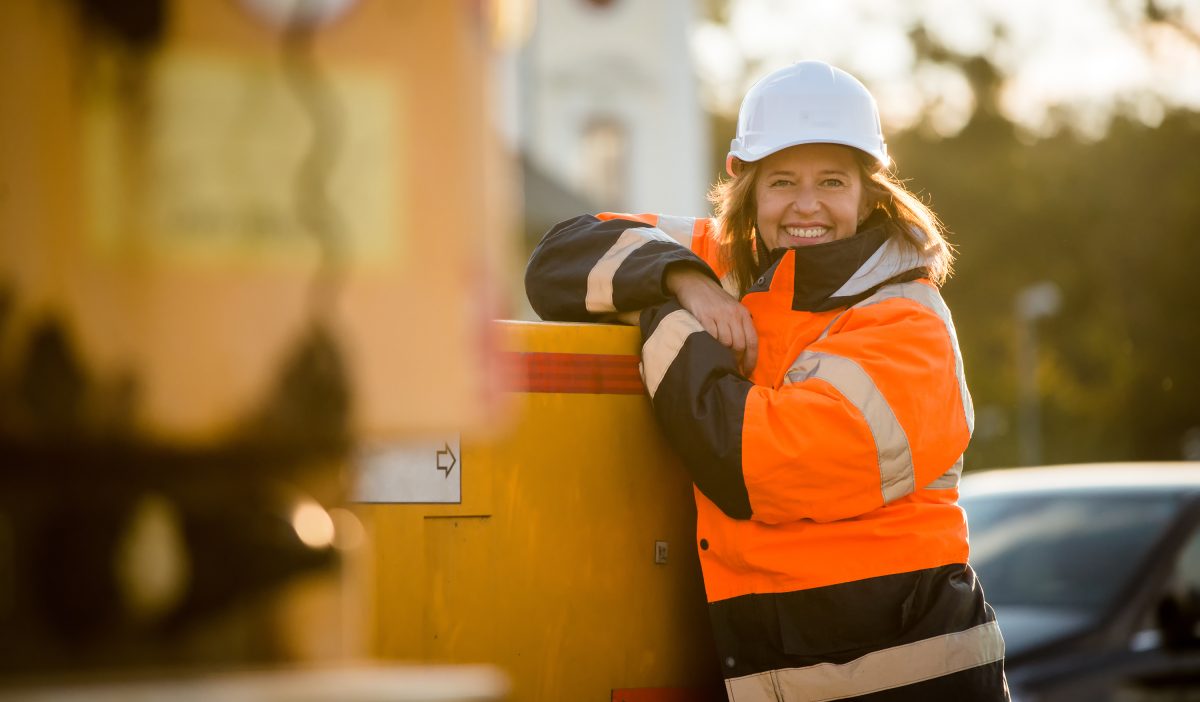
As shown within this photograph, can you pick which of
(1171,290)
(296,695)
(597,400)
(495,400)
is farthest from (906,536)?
(1171,290)

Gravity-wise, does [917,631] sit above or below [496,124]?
below

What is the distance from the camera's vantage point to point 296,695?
1.23 metres

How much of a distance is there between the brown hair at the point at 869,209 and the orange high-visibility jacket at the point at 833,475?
Answer: 12 cm

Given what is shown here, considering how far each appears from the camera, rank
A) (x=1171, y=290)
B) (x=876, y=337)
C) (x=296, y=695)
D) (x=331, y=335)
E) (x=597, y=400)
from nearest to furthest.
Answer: (x=296, y=695), (x=331, y=335), (x=876, y=337), (x=597, y=400), (x=1171, y=290)

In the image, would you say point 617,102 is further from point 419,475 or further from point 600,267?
point 419,475

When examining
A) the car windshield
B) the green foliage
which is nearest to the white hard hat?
the car windshield

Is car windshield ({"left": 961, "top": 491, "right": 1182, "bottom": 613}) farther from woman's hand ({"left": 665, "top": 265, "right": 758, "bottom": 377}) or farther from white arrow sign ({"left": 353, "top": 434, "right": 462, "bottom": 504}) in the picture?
white arrow sign ({"left": 353, "top": 434, "right": 462, "bottom": 504})

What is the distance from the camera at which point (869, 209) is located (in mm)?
3250

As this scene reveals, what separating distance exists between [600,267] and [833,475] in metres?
0.72

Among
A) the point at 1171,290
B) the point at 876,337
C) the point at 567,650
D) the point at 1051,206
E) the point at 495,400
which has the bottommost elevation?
the point at 567,650

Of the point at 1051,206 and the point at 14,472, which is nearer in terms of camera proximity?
the point at 14,472

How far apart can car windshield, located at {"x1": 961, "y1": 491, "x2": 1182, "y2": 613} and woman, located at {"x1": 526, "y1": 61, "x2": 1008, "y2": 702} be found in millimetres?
2666

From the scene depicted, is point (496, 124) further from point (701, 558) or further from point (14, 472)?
point (701, 558)

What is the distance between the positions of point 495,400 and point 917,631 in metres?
1.65
